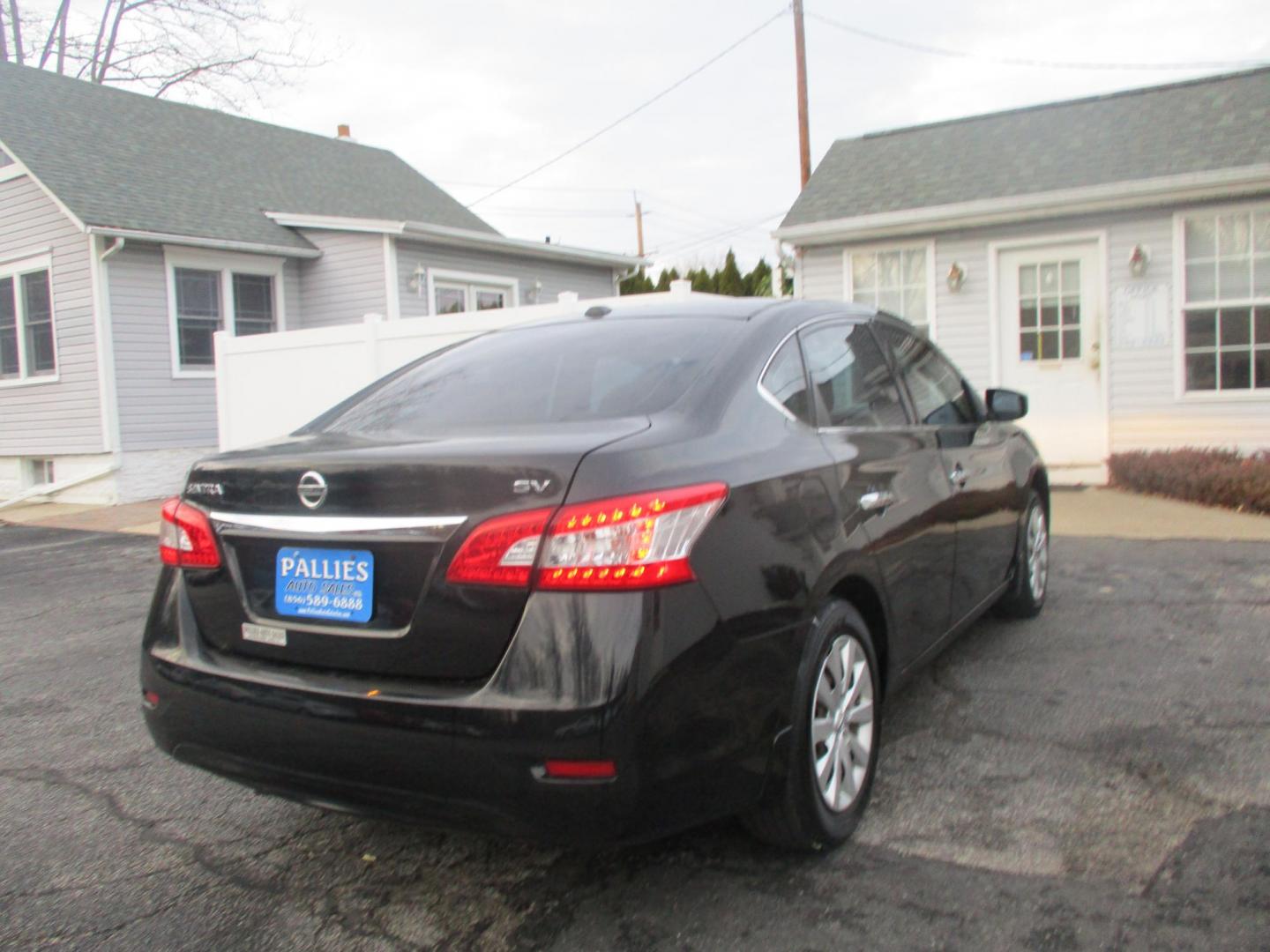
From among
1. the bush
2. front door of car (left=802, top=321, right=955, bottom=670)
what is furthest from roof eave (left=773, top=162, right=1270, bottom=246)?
front door of car (left=802, top=321, right=955, bottom=670)

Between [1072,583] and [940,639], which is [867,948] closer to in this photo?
[940,639]

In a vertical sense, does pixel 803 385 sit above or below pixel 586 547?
above

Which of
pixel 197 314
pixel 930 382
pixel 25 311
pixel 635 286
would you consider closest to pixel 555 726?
pixel 930 382

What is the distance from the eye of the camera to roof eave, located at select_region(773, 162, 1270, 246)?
9.47m

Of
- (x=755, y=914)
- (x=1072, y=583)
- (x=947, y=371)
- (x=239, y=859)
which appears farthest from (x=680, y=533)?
(x=1072, y=583)

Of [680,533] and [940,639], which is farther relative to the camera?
[940,639]

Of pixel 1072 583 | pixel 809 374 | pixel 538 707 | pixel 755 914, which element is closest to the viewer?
pixel 538 707

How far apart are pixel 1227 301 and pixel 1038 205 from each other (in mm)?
1888

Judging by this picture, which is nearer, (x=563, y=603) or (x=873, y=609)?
(x=563, y=603)

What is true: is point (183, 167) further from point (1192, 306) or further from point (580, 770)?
point (580, 770)

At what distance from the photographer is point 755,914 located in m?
2.56

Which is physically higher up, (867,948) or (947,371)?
(947,371)

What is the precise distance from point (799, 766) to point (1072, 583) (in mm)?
3984

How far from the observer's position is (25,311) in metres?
14.1
